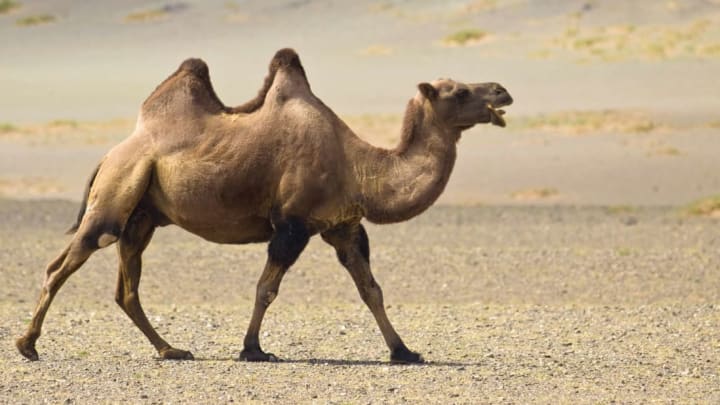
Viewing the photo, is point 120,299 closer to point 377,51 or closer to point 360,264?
point 360,264

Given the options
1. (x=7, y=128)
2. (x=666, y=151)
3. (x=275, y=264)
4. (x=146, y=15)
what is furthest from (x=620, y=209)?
(x=146, y=15)

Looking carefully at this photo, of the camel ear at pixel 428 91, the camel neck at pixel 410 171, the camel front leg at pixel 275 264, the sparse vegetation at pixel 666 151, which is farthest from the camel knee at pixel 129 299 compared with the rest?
the sparse vegetation at pixel 666 151

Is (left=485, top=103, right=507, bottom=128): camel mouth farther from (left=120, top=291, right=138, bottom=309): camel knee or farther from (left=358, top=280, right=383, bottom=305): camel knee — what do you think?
(left=120, top=291, right=138, bottom=309): camel knee

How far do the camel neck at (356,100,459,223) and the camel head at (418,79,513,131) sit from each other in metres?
0.09

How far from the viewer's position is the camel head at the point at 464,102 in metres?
11.0

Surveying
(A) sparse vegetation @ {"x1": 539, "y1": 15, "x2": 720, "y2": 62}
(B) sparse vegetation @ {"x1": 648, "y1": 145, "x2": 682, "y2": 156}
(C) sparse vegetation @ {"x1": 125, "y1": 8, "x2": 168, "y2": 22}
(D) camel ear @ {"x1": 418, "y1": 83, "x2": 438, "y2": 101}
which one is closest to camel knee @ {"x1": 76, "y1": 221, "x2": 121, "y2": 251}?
(D) camel ear @ {"x1": 418, "y1": 83, "x2": 438, "y2": 101}

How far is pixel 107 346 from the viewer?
12.0 m

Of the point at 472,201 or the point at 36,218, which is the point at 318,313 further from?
the point at 472,201

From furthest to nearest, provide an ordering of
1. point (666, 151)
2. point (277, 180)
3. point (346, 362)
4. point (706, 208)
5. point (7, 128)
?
point (7, 128)
point (666, 151)
point (706, 208)
point (346, 362)
point (277, 180)

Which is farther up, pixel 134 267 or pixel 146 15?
pixel 146 15

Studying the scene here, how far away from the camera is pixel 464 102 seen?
1105 cm

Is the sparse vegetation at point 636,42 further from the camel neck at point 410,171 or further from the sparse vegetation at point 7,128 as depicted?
the camel neck at point 410,171

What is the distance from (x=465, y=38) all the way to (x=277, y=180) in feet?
116

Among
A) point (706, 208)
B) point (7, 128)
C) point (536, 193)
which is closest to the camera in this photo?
point (706, 208)
